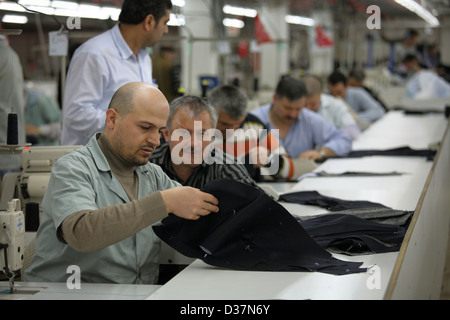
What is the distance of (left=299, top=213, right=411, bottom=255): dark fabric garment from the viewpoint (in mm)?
2258

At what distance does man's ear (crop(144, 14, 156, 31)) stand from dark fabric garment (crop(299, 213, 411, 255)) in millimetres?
1420

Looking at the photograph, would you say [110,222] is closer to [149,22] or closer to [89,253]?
[89,253]

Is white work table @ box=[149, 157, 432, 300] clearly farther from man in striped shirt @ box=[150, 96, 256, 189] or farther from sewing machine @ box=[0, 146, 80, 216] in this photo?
sewing machine @ box=[0, 146, 80, 216]

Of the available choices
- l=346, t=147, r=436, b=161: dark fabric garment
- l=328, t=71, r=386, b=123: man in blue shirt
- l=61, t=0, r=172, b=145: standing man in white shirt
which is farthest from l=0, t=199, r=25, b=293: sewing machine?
l=328, t=71, r=386, b=123: man in blue shirt

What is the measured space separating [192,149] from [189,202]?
0.85m

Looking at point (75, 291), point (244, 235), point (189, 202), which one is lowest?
point (75, 291)

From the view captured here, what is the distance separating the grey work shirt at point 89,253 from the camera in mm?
2025

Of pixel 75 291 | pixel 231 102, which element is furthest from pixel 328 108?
pixel 75 291

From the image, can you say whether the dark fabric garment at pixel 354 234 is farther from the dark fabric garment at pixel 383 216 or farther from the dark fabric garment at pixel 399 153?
the dark fabric garment at pixel 399 153

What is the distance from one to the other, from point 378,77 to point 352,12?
3.10 meters

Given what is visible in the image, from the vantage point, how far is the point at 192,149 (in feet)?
9.12
